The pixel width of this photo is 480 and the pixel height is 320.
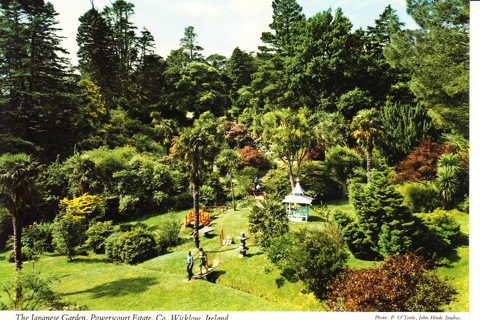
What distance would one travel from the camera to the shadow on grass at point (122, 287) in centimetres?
982

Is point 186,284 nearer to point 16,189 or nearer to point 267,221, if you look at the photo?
point 267,221

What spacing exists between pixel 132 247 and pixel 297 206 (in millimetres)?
10465


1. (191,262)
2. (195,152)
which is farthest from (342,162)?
(191,262)

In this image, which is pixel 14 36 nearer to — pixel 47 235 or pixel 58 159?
pixel 58 159

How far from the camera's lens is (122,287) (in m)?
10.3

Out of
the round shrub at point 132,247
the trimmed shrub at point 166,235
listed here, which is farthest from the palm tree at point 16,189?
the trimmed shrub at point 166,235

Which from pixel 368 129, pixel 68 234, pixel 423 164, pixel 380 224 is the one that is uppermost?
pixel 368 129

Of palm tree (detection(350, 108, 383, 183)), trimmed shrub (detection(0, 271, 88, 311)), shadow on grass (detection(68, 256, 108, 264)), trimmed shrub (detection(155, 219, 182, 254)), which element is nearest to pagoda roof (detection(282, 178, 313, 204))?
palm tree (detection(350, 108, 383, 183))

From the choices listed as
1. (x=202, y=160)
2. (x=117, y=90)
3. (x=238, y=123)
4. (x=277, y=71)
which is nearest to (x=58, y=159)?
(x=117, y=90)

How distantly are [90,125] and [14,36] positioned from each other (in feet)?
31.3

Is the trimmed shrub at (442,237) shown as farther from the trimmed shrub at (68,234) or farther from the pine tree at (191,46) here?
the trimmed shrub at (68,234)
